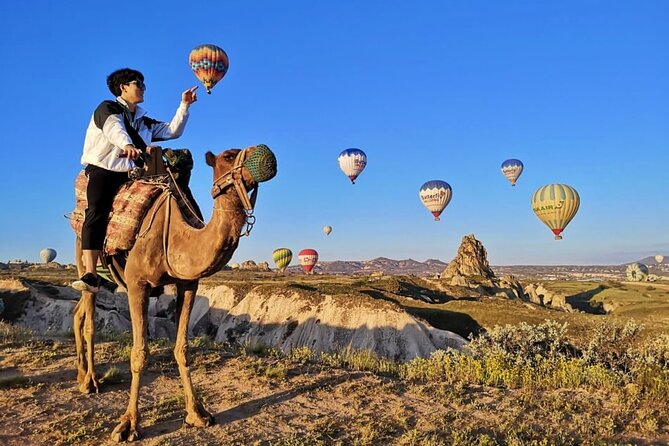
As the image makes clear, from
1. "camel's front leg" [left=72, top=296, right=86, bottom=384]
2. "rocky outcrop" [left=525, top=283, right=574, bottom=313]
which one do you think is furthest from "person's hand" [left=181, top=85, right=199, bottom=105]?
"rocky outcrop" [left=525, top=283, right=574, bottom=313]

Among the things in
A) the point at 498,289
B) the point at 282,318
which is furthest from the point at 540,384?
the point at 498,289

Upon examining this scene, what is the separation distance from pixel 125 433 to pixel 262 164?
3.88 m

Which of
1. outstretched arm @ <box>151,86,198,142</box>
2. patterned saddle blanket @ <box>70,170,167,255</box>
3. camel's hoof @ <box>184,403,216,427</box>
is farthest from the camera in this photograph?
outstretched arm @ <box>151,86,198,142</box>

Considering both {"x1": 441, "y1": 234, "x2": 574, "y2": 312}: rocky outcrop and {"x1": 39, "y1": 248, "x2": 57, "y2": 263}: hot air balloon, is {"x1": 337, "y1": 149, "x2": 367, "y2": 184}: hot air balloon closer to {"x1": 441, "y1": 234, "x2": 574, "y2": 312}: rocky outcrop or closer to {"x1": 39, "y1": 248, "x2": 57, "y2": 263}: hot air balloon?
{"x1": 441, "y1": 234, "x2": 574, "y2": 312}: rocky outcrop

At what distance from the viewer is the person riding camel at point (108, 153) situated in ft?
21.9

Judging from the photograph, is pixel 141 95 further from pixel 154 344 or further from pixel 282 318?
pixel 282 318

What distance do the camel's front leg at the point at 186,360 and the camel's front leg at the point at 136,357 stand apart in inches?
18.5

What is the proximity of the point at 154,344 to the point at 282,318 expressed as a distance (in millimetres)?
43484

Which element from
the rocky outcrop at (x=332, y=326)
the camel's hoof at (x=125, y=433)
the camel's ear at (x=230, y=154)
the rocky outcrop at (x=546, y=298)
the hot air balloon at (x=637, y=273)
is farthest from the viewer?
the hot air balloon at (x=637, y=273)

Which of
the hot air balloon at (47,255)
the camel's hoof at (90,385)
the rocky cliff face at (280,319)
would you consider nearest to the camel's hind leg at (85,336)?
the camel's hoof at (90,385)

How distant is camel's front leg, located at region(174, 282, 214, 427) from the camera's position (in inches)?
251

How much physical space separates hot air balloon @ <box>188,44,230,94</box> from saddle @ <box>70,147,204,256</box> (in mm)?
28778

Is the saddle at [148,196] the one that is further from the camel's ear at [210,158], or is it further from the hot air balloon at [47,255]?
the hot air balloon at [47,255]

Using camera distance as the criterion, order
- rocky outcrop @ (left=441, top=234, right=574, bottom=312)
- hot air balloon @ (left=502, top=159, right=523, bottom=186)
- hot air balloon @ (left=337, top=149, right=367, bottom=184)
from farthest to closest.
Answer: 1. rocky outcrop @ (left=441, top=234, right=574, bottom=312)
2. hot air balloon @ (left=502, top=159, right=523, bottom=186)
3. hot air balloon @ (left=337, top=149, right=367, bottom=184)
